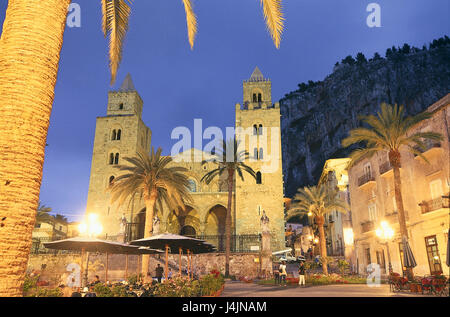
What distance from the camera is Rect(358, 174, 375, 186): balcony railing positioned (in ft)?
91.4

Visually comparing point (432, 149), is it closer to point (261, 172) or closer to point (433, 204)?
point (433, 204)

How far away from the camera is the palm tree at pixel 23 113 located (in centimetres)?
493

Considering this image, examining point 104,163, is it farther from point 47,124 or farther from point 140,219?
point 47,124

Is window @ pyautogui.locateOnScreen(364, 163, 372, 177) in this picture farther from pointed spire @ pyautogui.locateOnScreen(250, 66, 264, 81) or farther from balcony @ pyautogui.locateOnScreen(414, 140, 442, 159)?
pointed spire @ pyautogui.locateOnScreen(250, 66, 264, 81)

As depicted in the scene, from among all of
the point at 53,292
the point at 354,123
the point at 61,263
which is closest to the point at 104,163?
the point at 61,263

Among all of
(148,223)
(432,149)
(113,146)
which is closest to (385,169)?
(432,149)

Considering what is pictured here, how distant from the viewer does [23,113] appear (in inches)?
209

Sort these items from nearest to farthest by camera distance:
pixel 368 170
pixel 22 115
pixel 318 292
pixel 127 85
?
pixel 22 115 → pixel 318 292 → pixel 368 170 → pixel 127 85

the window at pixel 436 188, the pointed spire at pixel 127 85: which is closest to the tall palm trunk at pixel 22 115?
the window at pixel 436 188

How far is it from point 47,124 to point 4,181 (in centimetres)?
117

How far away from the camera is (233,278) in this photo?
25.8 metres

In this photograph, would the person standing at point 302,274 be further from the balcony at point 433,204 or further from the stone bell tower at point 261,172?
the stone bell tower at point 261,172

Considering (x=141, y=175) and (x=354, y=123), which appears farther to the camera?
(x=354, y=123)

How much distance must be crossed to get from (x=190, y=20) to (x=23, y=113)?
213 inches
